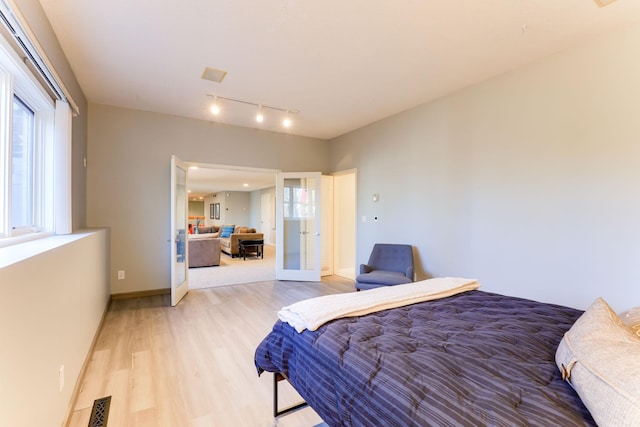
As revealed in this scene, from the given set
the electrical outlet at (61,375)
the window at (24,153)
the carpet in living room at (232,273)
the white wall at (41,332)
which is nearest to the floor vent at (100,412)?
the white wall at (41,332)

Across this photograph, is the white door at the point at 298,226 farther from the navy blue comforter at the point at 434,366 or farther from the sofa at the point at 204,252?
the navy blue comforter at the point at 434,366

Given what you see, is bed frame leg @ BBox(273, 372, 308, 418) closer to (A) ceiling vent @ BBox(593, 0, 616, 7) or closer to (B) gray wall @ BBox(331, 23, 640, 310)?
(B) gray wall @ BBox(331, 23, 640, 310)

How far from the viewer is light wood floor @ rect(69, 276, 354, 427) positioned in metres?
1.90

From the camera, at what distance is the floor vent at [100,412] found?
1.81 m

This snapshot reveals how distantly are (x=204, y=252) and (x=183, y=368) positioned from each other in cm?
498

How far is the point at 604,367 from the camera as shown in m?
0.86

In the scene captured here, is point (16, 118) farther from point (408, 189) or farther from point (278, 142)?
point (408, 189)

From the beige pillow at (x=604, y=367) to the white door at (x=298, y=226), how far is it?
4.67 metres

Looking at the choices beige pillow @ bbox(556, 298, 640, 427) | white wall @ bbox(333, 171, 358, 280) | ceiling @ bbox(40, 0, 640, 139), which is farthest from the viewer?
white wall @ bbox(333, 171, 358, 280)

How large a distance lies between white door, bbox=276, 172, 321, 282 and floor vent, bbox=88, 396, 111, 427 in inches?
145

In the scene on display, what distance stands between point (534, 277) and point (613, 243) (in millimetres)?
700

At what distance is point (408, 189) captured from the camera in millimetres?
4395

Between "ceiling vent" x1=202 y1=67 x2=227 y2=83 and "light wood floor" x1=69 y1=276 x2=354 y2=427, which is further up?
"ceiling vent" x1=202 y1=67 x2=227 y2=83

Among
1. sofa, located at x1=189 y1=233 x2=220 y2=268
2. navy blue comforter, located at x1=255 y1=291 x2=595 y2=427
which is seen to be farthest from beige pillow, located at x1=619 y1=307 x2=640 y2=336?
sofa, located at x1=189 y1=233 x2=220 y2=268
